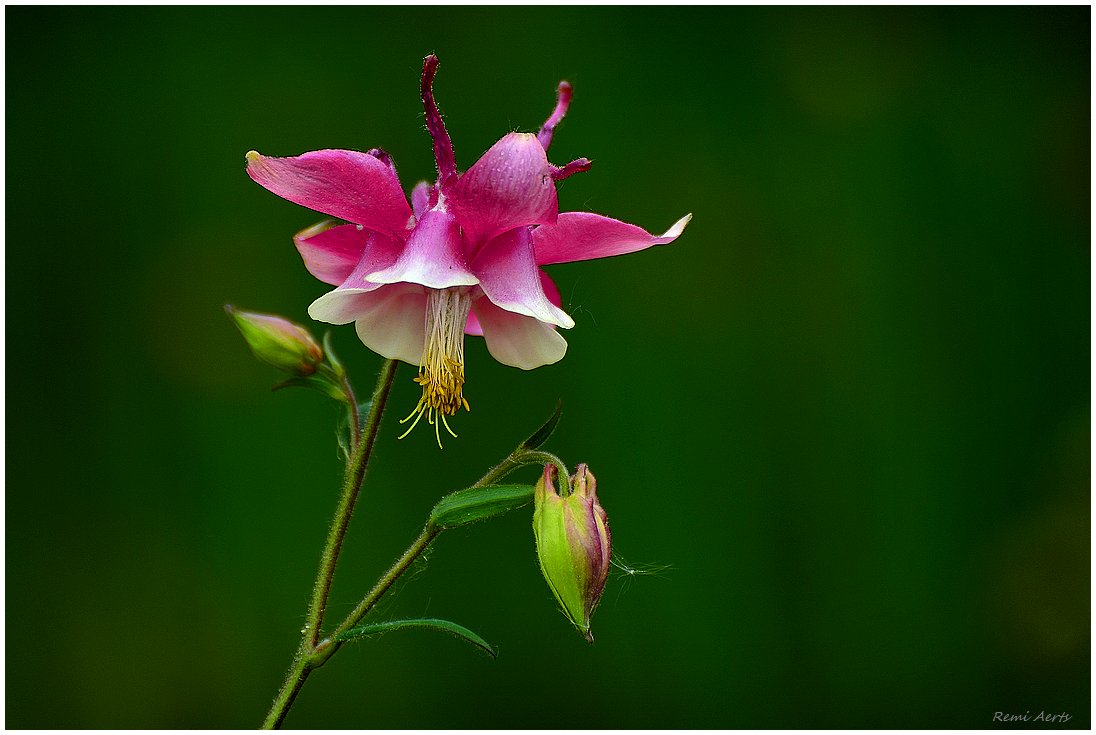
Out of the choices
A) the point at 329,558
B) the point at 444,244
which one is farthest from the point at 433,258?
the point at 329,558

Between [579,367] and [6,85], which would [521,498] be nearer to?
[579,367]
